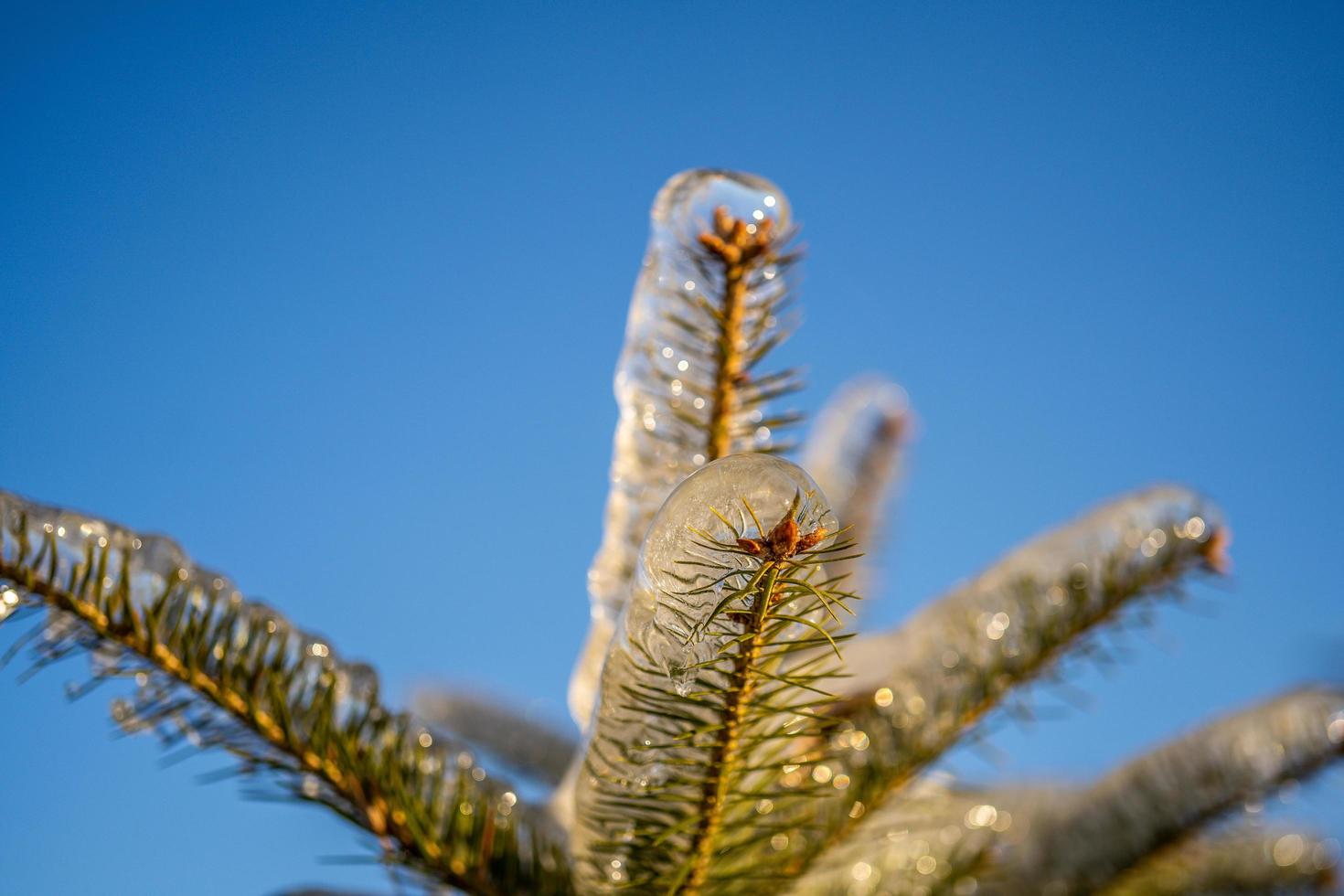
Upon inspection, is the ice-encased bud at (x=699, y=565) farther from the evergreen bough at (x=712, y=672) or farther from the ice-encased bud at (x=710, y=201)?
the ice-encased bud at (x=710, y=201)

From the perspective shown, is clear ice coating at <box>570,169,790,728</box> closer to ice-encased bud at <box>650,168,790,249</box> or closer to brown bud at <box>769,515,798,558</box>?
ice-encased bud at <box>650,168,790,249</box>

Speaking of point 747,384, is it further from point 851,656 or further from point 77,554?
point 77,554

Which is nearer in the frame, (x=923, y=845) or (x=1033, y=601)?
(x=1033, y=601)

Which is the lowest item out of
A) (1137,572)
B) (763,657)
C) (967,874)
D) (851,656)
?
(967,874)

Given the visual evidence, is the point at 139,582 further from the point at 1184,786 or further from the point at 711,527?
the point at 1184,786

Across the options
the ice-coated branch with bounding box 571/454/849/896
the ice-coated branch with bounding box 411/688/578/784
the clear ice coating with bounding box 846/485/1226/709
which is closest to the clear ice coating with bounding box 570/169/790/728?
the ice-coated branch with bounding box 571/454/849/896

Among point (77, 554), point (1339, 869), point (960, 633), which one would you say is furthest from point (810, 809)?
point (1339, 869)

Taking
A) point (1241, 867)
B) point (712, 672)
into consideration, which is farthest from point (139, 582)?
point (1241, 867)

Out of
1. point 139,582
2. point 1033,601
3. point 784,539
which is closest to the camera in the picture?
point 784,539
